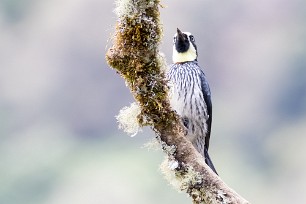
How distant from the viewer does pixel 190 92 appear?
7.48 m

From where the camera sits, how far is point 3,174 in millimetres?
32375

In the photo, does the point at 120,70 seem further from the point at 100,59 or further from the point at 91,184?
the point at 100,59

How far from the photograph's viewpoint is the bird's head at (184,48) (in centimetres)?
753

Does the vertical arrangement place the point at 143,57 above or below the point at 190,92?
below

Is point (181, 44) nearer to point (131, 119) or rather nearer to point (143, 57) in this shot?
point (131, 119)

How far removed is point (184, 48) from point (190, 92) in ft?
1.15

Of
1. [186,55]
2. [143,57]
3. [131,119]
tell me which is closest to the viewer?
[143,57]

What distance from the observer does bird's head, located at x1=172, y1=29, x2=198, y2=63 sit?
7.53m

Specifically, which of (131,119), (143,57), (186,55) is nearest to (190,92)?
(186,55)

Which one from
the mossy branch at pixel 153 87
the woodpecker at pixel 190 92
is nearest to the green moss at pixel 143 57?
the mossy branch at pixel 153 87

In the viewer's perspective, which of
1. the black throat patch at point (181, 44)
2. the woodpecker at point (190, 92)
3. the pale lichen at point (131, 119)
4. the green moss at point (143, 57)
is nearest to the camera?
the green moss at point (143, 57)

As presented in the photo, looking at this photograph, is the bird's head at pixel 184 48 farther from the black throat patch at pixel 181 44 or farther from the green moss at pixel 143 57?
the green moss at pixel 143 57

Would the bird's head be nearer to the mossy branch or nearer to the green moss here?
the mossy branch

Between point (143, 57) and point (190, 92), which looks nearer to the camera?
point (143, 57)
